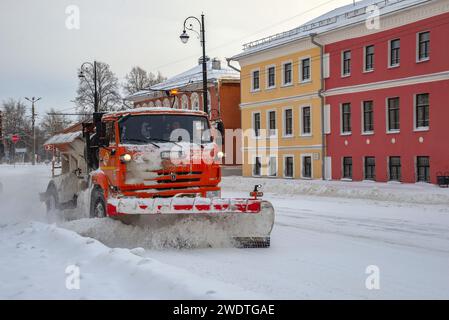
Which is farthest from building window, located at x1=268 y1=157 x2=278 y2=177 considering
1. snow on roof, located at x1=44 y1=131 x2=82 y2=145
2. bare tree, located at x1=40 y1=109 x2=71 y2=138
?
snow on roof, located at x1=44 y1=131 x2=82 y2=145

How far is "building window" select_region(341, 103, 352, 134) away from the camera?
32.2 meters

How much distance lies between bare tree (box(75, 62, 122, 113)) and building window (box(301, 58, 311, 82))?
2818 cm

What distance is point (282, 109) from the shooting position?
37.4 meters

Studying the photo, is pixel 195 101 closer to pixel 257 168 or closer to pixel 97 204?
pixel 257 168

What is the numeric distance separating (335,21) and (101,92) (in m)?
37.6

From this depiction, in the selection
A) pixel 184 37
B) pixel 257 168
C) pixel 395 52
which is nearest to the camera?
pixel 184 37

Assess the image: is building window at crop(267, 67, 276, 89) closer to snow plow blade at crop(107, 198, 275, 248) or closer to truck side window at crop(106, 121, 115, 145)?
truck side window at crop(106, 121, 115, 145)

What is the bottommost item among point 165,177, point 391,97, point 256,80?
point 165,177

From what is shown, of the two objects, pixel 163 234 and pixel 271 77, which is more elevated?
pixel 271 77

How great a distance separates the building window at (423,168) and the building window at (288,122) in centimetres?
1050

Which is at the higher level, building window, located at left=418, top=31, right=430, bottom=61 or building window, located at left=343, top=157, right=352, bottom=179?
building window, located at left=418, top=31, right=430, bottom=61

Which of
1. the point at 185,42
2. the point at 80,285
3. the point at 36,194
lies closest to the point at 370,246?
the point at 80,285

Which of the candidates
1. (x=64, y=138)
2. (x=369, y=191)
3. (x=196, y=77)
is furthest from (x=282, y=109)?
(x=64, y=138)

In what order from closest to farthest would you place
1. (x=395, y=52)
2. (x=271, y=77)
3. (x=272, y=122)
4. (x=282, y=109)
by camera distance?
1. (x=395, y=52)
2. (x=282, y=109)
3. (x=271, y=77)
4. (x=272, y=122)
